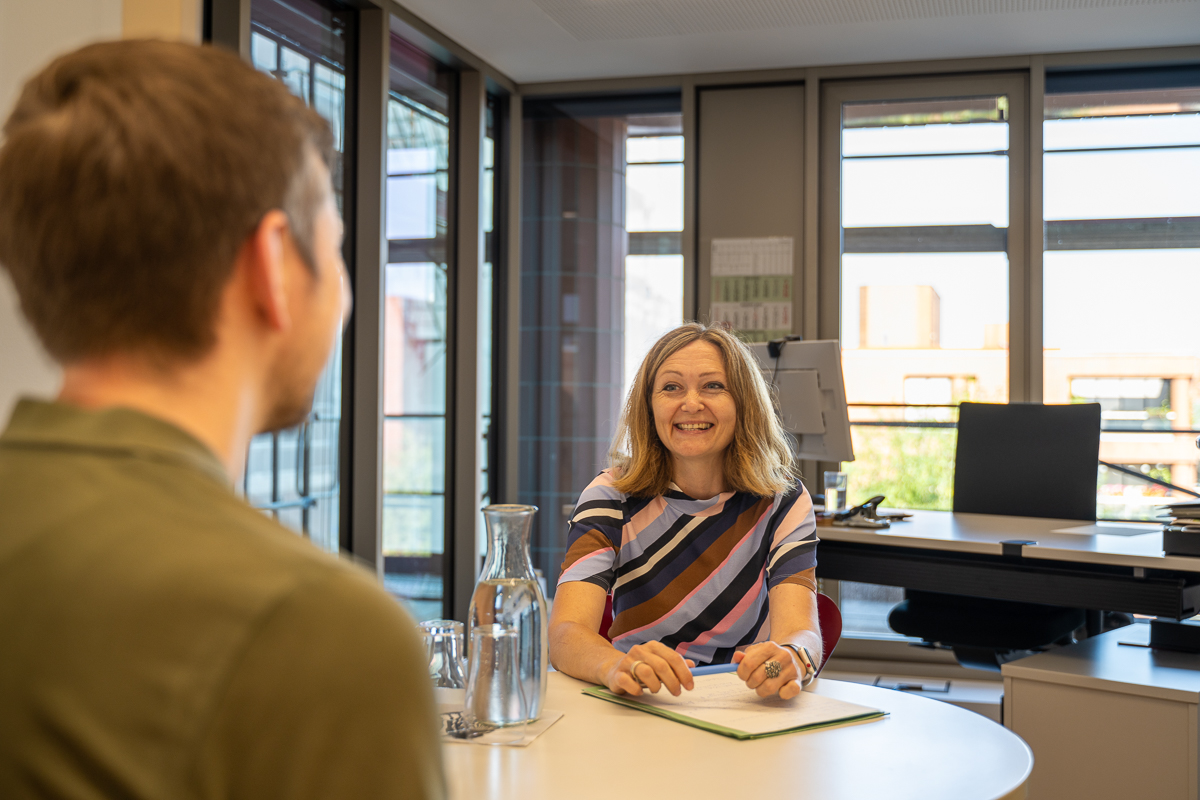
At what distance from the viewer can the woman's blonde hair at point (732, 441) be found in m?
1.88

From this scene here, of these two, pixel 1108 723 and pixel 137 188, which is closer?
pixel 137 188

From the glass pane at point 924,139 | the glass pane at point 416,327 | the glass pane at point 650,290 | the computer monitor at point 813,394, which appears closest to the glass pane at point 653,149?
the glass pane at point 650,290

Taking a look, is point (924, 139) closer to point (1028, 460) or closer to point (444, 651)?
point (1028, 460)

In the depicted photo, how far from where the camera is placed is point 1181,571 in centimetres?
244

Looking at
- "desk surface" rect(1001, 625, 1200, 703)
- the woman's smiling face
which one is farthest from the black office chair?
the woman's smiling face

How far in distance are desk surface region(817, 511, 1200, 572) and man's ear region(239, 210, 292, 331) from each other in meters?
2.50

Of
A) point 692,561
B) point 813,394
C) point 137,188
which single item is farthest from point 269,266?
point 813,394

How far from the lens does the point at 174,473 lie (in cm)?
46

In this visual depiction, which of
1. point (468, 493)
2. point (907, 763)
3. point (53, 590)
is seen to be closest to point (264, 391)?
point (53, 590)

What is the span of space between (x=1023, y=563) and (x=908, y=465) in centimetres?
161

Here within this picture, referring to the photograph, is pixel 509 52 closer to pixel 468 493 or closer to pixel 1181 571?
pixel 468 493

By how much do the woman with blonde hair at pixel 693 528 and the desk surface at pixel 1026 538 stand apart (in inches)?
38.2

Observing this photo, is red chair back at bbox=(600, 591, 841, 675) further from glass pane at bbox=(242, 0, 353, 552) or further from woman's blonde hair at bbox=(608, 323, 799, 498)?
glass pane at bbox=(242, 0, 353, 552)

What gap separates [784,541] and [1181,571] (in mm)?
1330
